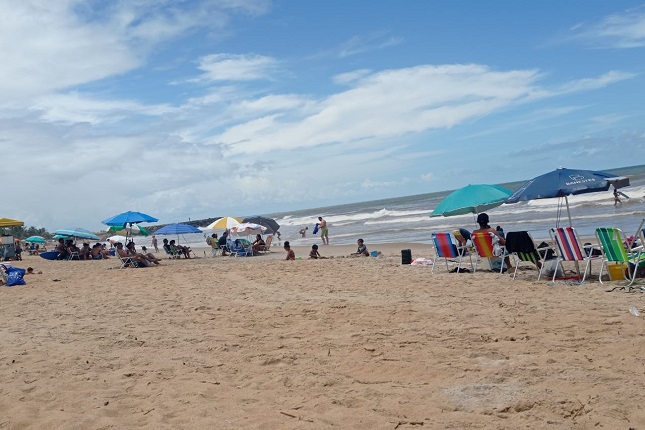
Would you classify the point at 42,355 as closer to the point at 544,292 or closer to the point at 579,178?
the point at 544,292

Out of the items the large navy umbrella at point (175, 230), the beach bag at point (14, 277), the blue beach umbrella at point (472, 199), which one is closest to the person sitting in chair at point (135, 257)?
the large navy umbrella at point (175, 230)

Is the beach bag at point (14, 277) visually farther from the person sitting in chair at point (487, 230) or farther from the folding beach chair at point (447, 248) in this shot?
the person sitting in chair at point (487, 230)

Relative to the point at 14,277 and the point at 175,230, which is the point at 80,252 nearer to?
the point at 175,230

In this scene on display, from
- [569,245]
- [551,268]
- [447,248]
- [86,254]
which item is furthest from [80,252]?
[569,245]

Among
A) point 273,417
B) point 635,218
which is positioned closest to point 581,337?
point 273,417

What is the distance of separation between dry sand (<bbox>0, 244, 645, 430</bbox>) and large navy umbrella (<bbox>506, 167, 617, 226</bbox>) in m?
1.46

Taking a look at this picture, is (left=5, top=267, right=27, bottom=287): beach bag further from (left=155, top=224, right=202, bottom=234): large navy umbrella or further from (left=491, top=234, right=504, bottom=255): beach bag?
(left=491, top=234, right=504, bottom=255): beach bag

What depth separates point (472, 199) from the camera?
10.6 metres

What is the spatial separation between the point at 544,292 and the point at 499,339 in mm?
2740

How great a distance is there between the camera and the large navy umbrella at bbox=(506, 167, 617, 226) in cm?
873

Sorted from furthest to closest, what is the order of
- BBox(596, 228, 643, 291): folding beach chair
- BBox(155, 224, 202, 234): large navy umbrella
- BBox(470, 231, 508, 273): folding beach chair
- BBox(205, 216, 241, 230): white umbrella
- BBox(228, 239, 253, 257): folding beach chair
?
BBox(205, 216, 241, 230): white umbrella < BBox(155, 224, 202, 234): large navy umbrella < BBox(228, 239, 253, 257): folding beach chair < BBox(470, 231, 508, 273): folding beach chair < BBox(596, 228, 643, 291): folding beach chair

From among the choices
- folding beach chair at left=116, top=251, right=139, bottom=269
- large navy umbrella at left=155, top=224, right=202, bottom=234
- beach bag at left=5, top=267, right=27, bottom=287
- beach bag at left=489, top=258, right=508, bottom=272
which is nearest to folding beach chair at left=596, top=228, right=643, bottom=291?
beach bag at left=489, top=258, right=508, bottom=272

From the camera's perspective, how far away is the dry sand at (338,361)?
11.7 feet

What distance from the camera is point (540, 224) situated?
24234 millimetres
